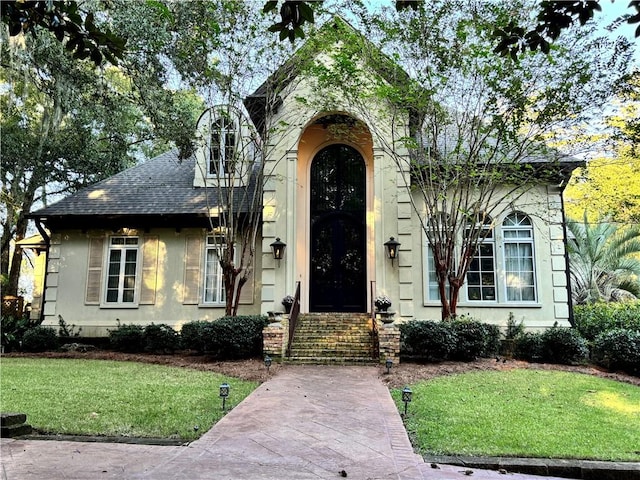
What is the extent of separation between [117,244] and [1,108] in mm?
7031

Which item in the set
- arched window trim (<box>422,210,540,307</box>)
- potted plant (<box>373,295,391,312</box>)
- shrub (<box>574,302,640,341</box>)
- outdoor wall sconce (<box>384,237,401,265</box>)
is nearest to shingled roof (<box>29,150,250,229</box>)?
outdoor wall sconce (<box>384,237,401,265</box>)

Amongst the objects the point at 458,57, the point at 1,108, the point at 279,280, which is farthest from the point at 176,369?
the point at 1,108

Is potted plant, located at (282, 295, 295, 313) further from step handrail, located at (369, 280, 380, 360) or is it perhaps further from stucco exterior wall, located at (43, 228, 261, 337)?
step handrail, located at (369, 280, 380, 360)

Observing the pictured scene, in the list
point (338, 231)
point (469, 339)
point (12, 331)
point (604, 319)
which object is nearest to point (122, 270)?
point (12, 331)

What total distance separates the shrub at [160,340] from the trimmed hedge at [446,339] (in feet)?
19.3

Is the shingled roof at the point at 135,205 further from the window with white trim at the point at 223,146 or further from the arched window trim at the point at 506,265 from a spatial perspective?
the arched window trim at the point at 506,265

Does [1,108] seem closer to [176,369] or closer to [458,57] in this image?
[176,369]

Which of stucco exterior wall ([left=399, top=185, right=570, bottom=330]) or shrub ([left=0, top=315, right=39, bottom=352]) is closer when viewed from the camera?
stucco exterior wall ([left=399, top=185, right=570, bottom=330])

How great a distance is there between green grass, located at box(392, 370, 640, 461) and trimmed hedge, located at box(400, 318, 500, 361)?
45.0 inches

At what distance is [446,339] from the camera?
33.6 ft

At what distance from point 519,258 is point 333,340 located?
582 centimetres

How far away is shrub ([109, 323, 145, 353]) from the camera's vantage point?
41.1ft

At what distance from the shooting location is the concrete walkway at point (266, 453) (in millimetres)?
4043

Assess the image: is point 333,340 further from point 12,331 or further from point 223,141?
point 12,331
